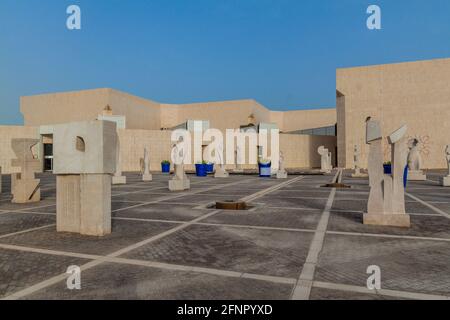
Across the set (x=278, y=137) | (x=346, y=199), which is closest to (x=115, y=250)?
(x=346, y=199)

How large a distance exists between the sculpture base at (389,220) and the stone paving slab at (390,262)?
1.23 meters

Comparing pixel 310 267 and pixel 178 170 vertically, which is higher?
pixel 178 170

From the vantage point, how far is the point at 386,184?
691cm

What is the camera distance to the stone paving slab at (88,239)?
17.7ft

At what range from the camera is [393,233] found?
6.15 meters

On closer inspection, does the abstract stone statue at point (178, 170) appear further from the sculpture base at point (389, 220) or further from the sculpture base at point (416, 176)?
the sculpture base at point (416, 176)

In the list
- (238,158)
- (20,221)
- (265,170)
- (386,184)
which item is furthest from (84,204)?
(238,158)

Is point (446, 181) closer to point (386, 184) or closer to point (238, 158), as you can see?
point (386, 184)

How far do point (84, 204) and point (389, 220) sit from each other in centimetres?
669

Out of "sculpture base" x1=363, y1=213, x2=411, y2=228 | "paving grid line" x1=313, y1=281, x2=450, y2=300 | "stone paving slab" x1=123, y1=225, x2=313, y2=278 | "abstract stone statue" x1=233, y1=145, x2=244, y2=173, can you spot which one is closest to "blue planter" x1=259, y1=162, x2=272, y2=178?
"abstract stone statue" x1=233, y1=145, x2=244, y2=173

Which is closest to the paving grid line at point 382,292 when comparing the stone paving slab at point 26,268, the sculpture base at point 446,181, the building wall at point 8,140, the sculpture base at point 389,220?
the stone paving slab at point 26,268

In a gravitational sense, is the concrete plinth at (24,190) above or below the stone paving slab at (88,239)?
above
